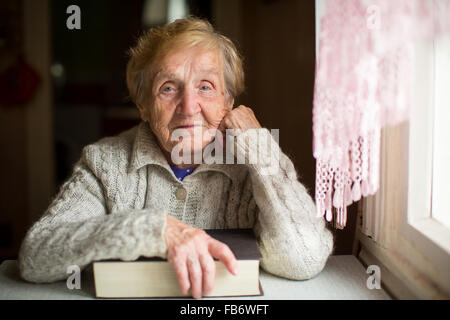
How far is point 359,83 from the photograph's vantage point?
75 cm

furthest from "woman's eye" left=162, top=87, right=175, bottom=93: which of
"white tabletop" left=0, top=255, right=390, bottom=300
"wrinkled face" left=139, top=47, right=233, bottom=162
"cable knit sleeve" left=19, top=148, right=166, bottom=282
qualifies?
"white tabletop" left=0, top=255, right=390, bottom=300

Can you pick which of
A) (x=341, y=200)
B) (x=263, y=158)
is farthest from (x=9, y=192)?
(x=341, y=200)

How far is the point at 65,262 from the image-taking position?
77 centimetres

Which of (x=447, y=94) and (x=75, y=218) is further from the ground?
(x=447, y=94)

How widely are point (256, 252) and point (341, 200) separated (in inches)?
7.3

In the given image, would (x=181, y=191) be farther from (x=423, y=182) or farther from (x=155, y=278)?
(x=423, y=182)

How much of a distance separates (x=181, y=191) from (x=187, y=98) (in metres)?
0.20

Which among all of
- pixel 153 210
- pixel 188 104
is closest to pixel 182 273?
pixel 153 210

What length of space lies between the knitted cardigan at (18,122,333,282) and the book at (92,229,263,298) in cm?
2

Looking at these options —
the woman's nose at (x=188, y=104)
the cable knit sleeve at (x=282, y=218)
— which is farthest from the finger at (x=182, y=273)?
the woman's nose at (x=188, y=104)

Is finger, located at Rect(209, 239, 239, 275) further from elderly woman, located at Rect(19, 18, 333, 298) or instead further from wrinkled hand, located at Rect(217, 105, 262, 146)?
wrinkled hand, located at Rect(217, 105, 262, 146)
